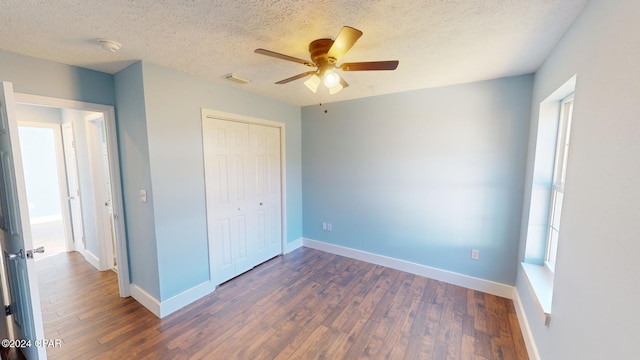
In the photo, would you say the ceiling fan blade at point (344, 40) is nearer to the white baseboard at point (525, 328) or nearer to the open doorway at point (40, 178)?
the white baseboard at point (525, 328)

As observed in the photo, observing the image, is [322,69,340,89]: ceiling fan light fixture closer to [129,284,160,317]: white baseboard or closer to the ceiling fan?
the ceiling fan

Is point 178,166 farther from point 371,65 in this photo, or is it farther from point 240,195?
point 371,65

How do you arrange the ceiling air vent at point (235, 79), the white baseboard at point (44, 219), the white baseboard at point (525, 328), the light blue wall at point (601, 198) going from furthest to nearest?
the white baseboard at point (44, 219) < the ceiling air vent at point (235, 79) < the white baseboard at point (525, 328) < the light blue wall at point (601, 198)

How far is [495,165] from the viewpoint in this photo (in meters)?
2.53

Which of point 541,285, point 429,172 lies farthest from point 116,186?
point 541,285

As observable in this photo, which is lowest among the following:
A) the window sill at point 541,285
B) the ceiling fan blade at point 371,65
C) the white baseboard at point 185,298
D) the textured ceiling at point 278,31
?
the white baseboard at point 185,298

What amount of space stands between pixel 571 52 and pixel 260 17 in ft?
6.26

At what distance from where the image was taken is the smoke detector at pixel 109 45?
65.0 inches

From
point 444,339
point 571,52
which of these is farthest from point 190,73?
point 444,339

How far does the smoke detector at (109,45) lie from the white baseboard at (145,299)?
7.26ft

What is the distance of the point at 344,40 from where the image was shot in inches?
51.3

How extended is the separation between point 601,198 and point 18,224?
3.19 metres

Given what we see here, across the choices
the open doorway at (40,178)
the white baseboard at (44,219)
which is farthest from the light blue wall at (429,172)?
the white baseboard at (44,219)

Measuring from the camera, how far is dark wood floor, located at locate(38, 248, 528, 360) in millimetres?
1882
